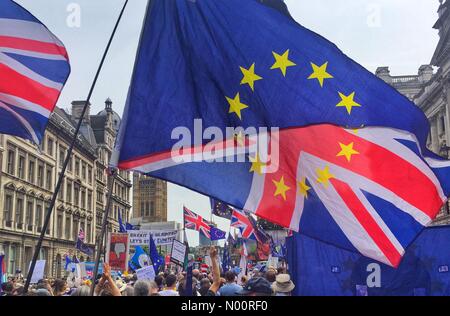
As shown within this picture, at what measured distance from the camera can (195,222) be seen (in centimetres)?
2528

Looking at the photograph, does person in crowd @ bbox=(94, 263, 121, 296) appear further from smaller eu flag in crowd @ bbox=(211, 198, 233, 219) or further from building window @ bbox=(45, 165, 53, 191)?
building window @ bbox=(45, 165, 53, 191)

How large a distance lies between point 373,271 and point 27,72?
6852 mm

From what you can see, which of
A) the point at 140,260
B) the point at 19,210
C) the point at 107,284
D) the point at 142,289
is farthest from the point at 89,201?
the point at 142,289

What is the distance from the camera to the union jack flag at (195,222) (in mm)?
25078

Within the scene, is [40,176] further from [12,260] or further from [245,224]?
[245,224]

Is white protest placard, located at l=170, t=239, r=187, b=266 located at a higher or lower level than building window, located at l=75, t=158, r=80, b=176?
lower

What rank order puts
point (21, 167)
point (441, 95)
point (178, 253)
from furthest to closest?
1. point (441, 95)
2. point (21, 167)
3. point (178, 253)

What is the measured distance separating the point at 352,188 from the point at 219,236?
1940 centimetres

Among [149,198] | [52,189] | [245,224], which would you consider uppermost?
[149,198]

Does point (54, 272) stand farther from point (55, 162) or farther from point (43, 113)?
point (43, 113)

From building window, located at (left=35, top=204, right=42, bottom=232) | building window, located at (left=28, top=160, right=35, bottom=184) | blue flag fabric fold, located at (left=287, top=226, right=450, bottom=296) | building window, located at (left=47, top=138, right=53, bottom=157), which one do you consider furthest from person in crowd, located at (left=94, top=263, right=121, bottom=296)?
building window, located at (left=47, top=138, right=53, bottom=157)

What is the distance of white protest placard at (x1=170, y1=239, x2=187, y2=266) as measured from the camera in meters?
12.1

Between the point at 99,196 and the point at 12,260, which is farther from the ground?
the point at 99,196

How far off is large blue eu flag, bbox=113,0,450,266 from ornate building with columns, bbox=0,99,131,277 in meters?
37.8
